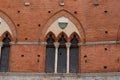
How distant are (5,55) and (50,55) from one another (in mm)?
1746

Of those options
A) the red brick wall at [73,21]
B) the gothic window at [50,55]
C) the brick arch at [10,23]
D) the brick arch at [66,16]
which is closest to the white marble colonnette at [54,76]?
the red brick wall at [73,21]

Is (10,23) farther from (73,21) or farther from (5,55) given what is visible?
(73,21)

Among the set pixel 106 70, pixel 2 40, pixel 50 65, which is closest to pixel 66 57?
pixel 50 65

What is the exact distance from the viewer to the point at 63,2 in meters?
15.7

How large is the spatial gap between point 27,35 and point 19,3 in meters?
1.38

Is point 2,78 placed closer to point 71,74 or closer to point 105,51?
point 71,74

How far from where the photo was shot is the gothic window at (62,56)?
49.5 feet

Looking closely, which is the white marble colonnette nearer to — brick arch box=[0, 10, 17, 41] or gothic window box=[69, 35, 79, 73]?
gothic window box=[69, 35, 79, 73]

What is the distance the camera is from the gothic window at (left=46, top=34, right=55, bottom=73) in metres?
15.1

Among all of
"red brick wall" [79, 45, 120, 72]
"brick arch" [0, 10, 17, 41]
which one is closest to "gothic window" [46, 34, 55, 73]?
"red brick wall" [79, 45, 120, 72]

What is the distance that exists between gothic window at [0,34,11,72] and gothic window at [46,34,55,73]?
1.54 meters

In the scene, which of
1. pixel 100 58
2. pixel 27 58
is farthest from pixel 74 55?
pixel 27 58

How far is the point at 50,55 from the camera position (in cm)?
1528

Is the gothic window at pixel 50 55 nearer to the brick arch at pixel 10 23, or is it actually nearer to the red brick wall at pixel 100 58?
the red brick wall at pixel 100 58
